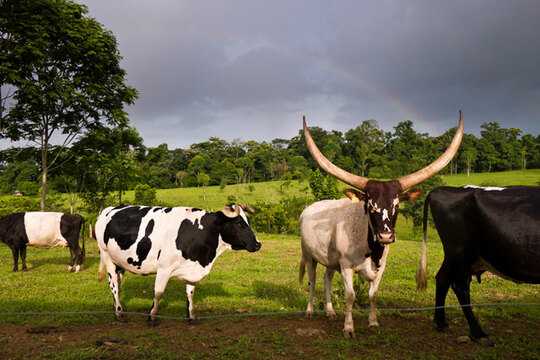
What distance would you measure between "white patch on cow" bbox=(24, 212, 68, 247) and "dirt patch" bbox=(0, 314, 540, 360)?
597cm

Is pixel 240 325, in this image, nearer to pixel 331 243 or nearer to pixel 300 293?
pixel 331 243

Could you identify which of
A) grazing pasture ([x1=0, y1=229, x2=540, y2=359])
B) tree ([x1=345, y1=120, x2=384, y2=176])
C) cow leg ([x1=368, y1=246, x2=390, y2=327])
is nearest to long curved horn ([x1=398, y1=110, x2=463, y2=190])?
cow leg ([x1=368, y1=246, x2=390, y2=327])

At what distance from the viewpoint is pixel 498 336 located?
5348 mm

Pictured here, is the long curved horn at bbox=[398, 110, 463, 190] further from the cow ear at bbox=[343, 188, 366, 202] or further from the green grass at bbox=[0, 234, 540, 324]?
the green grass at bbox=[0, 234, 540, 324]

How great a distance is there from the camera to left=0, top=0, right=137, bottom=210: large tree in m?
13.8

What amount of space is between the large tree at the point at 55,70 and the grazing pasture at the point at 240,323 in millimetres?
8180

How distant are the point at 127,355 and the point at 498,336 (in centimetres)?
529

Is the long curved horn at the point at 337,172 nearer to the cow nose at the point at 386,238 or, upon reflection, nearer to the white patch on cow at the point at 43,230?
the cow nose at the point at 386,238

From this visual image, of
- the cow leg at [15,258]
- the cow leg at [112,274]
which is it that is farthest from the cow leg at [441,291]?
the cow leg at [15,258]

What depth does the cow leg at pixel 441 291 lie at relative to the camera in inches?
207

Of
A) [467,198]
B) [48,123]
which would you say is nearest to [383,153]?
[48,123]

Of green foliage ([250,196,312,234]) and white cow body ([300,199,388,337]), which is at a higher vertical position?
white cow body ([300,199,388,337])

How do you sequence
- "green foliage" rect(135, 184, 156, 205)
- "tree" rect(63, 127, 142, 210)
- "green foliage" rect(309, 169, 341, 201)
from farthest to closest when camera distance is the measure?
1. "green foliage" rect(309, 169, 341, 201)
2. "green foliage" rect(135, 184, 156, 205)
3. "tree" rect(63, 127, 142, 210)

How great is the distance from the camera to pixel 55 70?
15469 mm
